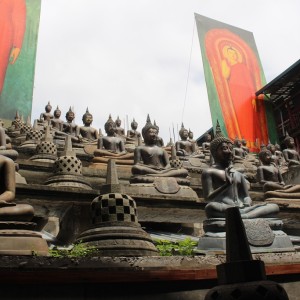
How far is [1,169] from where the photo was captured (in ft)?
16.4

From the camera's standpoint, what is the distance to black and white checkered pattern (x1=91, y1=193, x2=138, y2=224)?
16.8ft

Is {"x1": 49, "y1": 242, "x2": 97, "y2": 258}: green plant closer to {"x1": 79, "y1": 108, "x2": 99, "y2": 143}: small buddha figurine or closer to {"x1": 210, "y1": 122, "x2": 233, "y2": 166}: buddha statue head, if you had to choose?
{"x1": 210, "y1": 122, "x2": 233, "y2": 166}: buddha statue head

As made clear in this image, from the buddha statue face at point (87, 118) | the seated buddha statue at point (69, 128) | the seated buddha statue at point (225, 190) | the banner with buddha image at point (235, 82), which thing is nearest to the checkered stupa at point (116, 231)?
the seated buddha statue at point (225, 190)

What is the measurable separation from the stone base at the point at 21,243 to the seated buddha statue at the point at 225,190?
9.24 ft

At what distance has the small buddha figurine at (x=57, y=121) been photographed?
1892 centimetres

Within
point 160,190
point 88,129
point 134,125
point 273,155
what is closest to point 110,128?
point 88,129

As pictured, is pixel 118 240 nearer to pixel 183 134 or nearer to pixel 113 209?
pixel 113 209

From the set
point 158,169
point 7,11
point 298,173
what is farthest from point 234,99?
point 158,169

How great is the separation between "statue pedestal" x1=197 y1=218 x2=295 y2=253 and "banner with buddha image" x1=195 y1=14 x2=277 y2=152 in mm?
16419

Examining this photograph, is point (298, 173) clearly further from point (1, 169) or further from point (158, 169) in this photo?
point (1, 169)

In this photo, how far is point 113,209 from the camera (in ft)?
16.8

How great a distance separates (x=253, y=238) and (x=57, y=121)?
15.2 metres

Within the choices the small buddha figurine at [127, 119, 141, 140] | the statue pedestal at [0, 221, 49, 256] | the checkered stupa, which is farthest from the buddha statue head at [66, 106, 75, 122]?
the statue pedestal at [0, 221, 49, 256]

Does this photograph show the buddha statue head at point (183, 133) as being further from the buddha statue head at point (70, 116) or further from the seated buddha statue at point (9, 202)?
the seated buddha statue at point (9, 202)
